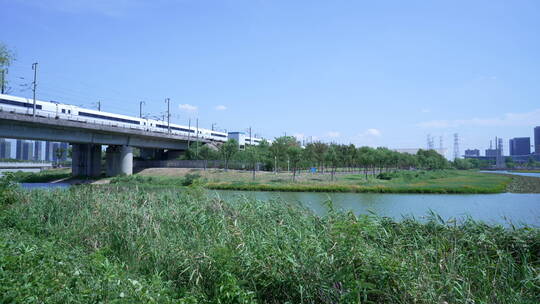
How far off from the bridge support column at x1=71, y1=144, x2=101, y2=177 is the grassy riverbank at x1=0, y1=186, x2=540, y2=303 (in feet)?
146

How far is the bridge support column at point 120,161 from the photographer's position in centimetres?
4731

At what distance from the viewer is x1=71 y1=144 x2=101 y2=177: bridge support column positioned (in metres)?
49.1

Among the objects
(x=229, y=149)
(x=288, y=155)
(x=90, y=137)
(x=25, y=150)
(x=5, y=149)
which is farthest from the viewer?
(x=25, y=150)

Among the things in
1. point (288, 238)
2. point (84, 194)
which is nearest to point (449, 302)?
point (288, 238)

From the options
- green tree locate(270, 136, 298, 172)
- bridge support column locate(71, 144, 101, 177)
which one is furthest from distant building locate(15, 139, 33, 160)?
green tree locate(270, 136, 298, 172)

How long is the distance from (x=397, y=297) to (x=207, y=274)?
2967 mm

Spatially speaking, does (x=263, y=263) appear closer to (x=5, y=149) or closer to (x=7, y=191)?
(x=7, y=191)

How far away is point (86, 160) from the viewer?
4950 cm

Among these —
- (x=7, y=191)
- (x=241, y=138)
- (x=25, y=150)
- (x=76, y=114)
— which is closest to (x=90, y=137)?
(x=76, y=114)

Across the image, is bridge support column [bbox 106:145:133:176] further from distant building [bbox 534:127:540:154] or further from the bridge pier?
distant building [bbox 534:127:540:154]

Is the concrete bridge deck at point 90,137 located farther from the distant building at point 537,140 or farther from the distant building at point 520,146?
the distant building at point 520,146

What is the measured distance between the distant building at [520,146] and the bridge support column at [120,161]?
17371 cm

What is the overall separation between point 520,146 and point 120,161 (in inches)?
7204

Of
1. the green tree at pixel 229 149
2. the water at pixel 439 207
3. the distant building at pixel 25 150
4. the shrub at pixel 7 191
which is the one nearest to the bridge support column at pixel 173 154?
the green tree at pixel 229 149
